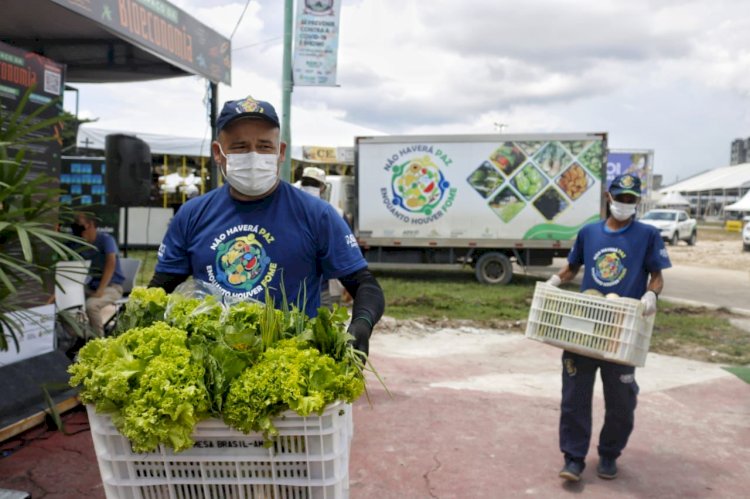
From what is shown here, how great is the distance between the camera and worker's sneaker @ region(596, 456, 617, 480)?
171 inches

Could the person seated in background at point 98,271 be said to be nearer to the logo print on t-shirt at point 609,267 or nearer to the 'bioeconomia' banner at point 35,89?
the 'bioeconomia' banner at point 35,89

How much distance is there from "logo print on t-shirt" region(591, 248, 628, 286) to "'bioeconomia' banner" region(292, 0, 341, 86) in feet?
23.1

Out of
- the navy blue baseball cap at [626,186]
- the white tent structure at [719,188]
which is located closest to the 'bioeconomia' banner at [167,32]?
the navy blue baseball cap at [626,186]

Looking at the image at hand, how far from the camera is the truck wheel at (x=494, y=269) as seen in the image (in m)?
14.6

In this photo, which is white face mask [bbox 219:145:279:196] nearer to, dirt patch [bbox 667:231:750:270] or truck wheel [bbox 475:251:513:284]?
truck wheel [bbox 475:251:513:284]

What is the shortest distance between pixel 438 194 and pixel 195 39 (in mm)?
8458

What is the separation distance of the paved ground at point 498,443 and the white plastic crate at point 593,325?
3.15 ft

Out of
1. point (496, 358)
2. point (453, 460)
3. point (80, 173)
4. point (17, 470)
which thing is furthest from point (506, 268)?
point (17, 470)

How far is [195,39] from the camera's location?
6.68m

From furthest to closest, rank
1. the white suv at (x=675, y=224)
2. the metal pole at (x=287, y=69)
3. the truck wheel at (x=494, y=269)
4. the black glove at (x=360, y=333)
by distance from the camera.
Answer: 1. the white suv at (x=675, y=224)
2. the truck wheel at (x=494, y=269)
3. the metal pole at (x=287, y=69)
4. the black glove at (x=360, y=333)

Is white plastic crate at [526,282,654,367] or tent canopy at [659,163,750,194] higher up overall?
tent canopy at [659,163,750,194]

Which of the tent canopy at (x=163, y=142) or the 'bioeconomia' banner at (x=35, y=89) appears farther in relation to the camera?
the tent canopy at (x=163, y=142)

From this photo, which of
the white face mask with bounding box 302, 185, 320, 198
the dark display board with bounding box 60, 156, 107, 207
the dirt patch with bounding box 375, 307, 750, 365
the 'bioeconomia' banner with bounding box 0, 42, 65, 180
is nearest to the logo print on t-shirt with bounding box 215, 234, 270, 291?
the 'bioeconomia' banner with bounding box 0, 42, 65, 180

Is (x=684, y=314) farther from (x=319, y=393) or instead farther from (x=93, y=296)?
(x=319, y=393)
